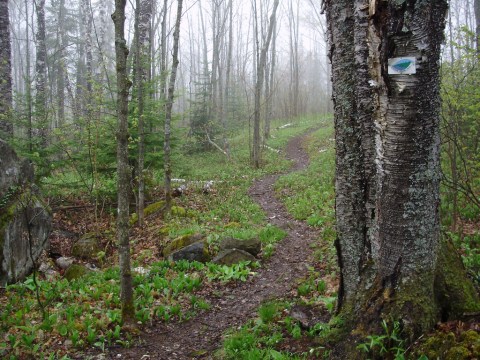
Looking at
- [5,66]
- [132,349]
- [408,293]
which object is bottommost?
[132,349]

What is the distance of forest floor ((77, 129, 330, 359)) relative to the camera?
455 cm

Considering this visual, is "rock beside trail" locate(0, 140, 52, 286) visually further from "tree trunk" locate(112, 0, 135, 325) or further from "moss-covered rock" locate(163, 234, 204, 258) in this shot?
"moss-covered rock" locate(163, 234, 204, 258)

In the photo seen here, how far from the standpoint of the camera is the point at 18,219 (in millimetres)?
6816

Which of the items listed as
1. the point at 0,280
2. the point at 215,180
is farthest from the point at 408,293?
the point at 215,180

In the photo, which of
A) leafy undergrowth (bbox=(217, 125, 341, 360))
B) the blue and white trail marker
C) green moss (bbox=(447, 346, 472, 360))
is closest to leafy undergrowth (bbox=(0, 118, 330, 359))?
leafy undergrowth (bbox=(217, 125, 341, 360))

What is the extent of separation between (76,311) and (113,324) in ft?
2.18

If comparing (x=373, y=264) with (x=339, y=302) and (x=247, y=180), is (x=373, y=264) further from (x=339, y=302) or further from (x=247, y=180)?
(x=247, y=180)

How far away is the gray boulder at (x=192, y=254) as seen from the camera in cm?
751

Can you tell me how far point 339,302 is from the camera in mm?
3600

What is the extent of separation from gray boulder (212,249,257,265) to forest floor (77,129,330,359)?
36 cm

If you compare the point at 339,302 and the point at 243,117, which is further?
the point at 243,117

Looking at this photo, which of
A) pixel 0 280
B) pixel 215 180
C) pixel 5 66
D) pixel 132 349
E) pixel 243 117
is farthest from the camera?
pixel 243 117

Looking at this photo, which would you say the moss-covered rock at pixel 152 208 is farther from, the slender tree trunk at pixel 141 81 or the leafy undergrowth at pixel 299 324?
the leafy undergrowth at pixel 299 324

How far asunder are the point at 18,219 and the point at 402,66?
697 centimetres
